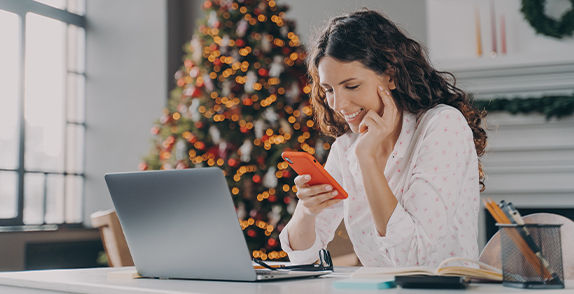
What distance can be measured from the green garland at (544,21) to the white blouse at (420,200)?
185 cm

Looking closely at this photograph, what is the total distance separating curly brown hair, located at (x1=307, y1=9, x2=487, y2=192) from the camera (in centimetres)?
131

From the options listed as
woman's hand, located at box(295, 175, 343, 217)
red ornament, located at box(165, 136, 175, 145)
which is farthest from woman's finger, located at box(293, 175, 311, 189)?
red ornament, located at box(165, 136, 175, 145)

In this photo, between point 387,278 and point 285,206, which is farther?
point 285,206

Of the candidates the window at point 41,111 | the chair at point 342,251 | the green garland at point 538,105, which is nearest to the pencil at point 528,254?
the chair at point 342,251

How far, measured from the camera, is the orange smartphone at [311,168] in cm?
94

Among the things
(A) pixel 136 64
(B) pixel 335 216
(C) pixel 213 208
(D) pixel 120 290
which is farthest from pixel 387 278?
(A) pixel 136 64

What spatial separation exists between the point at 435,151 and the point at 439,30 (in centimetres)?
211

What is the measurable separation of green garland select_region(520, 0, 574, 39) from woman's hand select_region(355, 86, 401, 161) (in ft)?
6.34

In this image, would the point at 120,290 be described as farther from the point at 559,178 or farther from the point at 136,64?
the point at 136,64

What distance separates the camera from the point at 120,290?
0.76 meters

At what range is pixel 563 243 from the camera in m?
1.13

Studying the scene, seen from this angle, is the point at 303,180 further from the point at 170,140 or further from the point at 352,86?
the point at 170,140

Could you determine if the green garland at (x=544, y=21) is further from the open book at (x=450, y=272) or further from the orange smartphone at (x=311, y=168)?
the open book at (x=450, y=272)

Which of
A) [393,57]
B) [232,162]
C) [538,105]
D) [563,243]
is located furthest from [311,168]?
[538,105]
